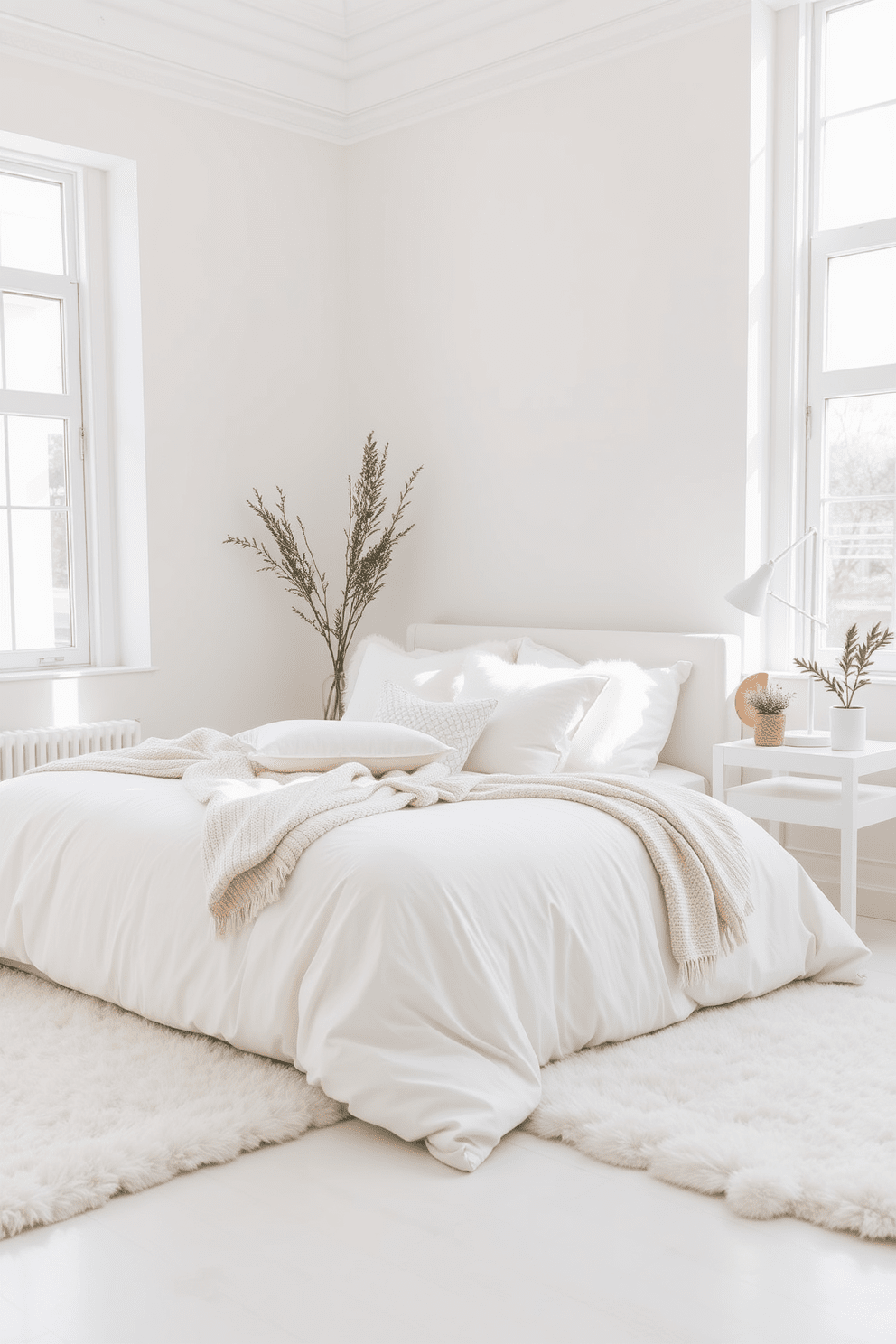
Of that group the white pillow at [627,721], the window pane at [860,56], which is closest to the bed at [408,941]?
the white pillow at [627,721]

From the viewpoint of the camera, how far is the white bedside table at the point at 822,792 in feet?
12.1

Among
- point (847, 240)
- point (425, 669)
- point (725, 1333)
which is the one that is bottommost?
point (725, 1333)

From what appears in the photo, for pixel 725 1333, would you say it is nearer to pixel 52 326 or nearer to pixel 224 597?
pixel 224 597

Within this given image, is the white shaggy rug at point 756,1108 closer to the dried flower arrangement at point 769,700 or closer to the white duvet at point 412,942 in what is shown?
the white duvet at point 412,942


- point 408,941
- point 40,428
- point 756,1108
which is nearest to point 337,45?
point 40,428

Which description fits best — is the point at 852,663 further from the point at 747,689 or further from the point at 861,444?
the point at 861,444

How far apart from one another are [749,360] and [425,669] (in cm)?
150

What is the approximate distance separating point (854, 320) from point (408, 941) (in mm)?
2857

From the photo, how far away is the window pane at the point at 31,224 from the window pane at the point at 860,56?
2.83m

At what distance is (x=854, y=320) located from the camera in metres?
4.34

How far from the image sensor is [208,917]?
2844mm

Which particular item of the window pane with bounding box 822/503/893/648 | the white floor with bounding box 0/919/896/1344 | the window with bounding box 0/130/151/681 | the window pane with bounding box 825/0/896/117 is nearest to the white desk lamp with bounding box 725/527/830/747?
the window pane with bounding box 822/503/893/648

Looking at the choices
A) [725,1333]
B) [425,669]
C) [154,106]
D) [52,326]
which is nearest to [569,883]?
[725,1333]

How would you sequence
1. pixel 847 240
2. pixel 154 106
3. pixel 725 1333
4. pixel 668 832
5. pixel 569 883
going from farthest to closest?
pixel 154 106
pixel 847 240
pixel 668 832
pixel 569 883
pixel 725 1333
